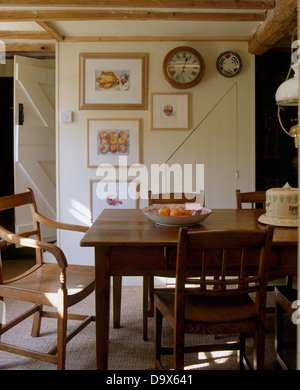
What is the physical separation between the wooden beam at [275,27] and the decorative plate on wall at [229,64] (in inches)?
6.0

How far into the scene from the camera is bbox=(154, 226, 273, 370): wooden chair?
1.68m

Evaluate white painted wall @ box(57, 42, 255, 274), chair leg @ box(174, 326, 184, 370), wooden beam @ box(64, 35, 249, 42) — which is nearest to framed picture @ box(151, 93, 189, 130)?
white painted wall @ box(57, 42, 255, 274)

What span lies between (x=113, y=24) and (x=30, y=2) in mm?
907

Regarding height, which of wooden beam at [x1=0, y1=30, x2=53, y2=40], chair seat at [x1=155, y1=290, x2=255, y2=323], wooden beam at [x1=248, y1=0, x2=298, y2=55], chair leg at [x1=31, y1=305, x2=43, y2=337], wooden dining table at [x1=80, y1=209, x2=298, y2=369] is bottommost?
chair leg at [x1=31, y1=305, x2=43, y2=337]

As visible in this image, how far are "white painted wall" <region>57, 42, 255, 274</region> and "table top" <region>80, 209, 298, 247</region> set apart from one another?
1.45m

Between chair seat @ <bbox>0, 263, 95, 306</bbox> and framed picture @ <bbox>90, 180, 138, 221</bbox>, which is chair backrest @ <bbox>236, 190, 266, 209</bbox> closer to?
chair seat @ <bbox>0, 263, 95, 306</bbox>

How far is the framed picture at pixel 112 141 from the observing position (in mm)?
4211

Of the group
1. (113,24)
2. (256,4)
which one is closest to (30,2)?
(113,24)

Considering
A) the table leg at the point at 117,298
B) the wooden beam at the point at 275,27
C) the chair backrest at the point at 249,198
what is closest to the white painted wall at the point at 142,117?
the wooden beam at the point at 275,27

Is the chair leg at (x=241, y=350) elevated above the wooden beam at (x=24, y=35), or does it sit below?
below

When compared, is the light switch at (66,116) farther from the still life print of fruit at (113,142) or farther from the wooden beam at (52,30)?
the wooden beam at (52,30)
